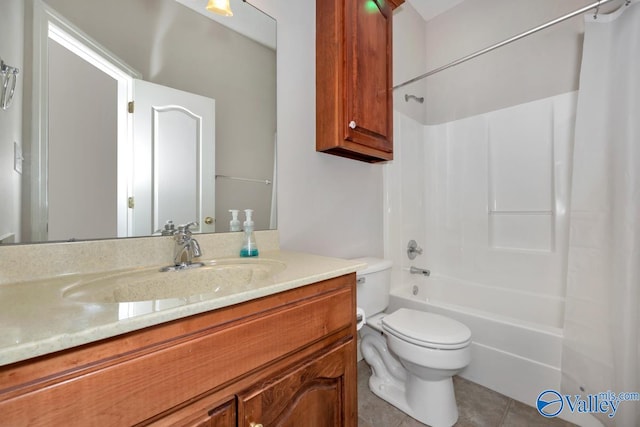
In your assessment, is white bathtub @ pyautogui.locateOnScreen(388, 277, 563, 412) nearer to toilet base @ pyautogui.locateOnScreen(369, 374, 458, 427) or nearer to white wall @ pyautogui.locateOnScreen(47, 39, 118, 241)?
toilet base @ pyautogui.locateOnScreen(369, 374, 458, 427)

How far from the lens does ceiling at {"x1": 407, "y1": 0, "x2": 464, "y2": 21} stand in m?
2.11

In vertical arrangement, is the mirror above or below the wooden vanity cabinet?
above

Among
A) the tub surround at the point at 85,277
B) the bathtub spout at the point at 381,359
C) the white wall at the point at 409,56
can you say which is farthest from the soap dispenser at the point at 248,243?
the white wall at the point at 409,56

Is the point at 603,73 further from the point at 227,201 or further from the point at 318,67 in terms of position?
the point at 227,201

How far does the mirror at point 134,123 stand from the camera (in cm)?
69

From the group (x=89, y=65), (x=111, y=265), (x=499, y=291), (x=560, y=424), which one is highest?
(x=89, y=65)

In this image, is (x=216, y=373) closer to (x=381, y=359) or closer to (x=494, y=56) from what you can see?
(x=381, y=359)

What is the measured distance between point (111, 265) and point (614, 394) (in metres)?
2.01

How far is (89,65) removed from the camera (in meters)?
0.79

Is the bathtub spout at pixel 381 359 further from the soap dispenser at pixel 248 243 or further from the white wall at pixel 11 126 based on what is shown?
the white wall at pixel 11 126

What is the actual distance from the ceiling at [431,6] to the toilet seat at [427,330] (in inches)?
93.1

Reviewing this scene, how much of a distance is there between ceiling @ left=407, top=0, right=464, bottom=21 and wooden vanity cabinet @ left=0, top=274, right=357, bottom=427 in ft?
7.91

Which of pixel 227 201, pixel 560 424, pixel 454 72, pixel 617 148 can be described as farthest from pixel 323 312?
pixel 454 72

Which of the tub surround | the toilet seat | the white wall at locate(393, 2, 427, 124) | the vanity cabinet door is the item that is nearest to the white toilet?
the toilet seat
